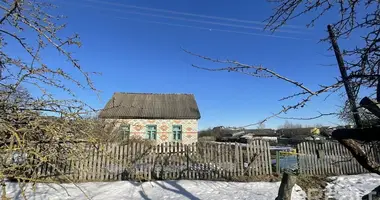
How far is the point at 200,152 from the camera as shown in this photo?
36.6 ft

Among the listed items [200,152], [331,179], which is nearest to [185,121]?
[200,152]

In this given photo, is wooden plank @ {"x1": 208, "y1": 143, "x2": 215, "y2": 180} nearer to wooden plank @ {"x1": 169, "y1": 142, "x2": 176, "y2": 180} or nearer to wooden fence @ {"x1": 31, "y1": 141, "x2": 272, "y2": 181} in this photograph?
wooden fence @ {"x1": 31, "y1": 141, "x2": 272, "y2": 181}

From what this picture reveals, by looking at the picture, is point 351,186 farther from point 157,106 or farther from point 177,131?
point 157,106

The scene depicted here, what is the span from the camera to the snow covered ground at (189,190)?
821cm

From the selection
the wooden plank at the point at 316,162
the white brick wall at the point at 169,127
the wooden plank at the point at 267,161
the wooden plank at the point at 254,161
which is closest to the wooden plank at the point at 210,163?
the wooden plank at the point at 254,161

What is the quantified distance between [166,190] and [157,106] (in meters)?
18.5

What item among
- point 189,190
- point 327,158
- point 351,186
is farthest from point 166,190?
point 327,158

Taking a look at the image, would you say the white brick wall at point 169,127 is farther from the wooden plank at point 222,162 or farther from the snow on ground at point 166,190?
the snow on ground at point 166,190

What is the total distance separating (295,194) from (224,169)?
9.85 ft

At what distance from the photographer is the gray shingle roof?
25.3 meters

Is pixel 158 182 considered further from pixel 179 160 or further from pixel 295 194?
pixel 295 194

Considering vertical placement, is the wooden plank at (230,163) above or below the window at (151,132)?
below

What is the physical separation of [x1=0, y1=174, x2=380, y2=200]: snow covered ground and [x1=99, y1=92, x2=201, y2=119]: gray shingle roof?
47.9 ft

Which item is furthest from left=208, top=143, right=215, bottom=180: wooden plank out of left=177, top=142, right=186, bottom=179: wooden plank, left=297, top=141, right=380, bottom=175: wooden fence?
left=297, top=141, right=380, bottom=175: wooden fence
